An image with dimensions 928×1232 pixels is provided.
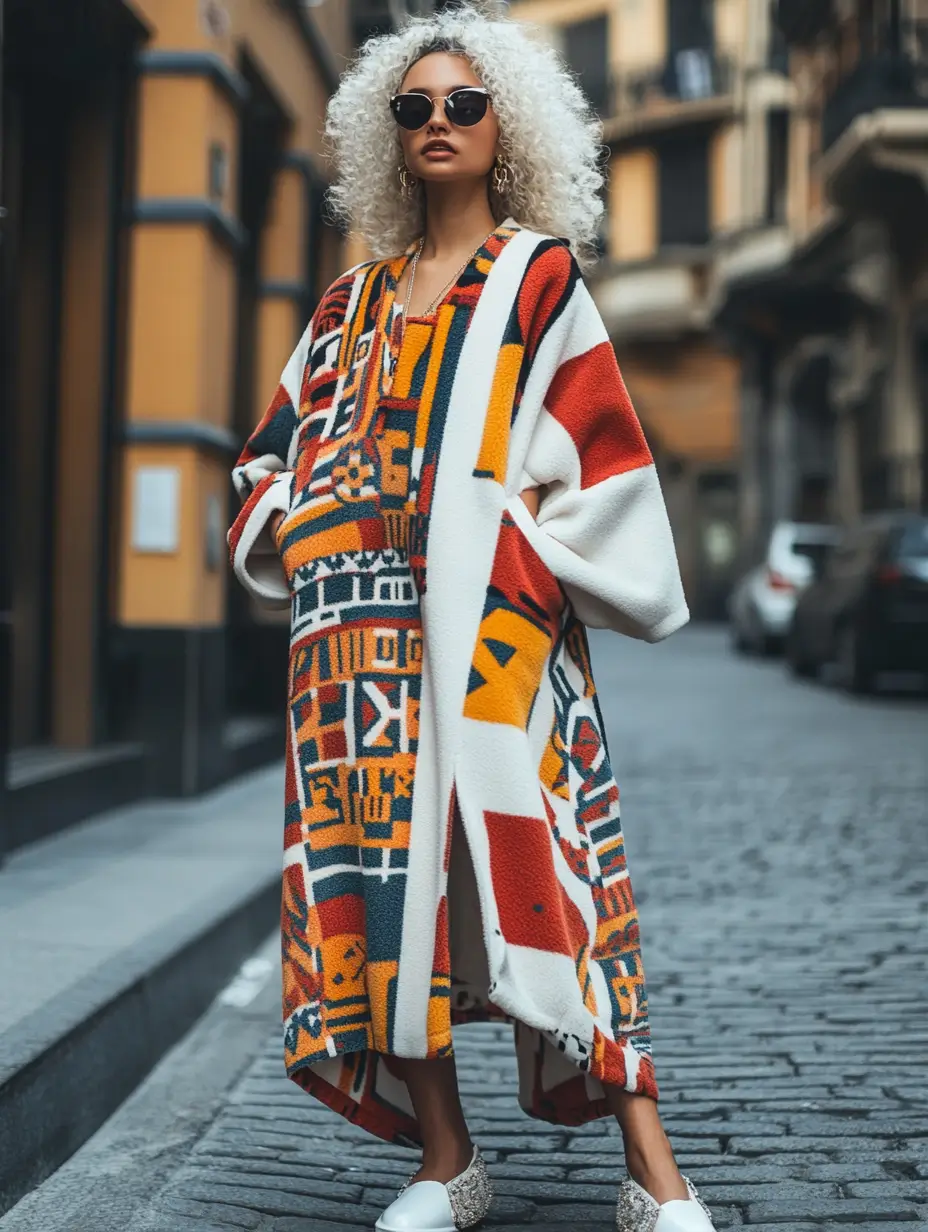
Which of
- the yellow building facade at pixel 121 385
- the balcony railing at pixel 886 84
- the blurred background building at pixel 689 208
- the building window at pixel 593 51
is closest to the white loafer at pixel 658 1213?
the yellow building facade at pixel 121 385

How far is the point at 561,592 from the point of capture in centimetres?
274

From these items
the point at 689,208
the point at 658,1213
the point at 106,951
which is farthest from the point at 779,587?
the point at 658,1213

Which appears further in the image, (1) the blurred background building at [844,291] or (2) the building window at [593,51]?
(2) the building window at [593,51]

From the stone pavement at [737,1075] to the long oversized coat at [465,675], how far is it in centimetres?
42

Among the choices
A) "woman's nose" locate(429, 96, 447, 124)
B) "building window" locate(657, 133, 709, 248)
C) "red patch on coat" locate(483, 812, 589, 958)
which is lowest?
"red patch on coat" locate(483, 812, 589, 958)

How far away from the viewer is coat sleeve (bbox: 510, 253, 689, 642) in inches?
108

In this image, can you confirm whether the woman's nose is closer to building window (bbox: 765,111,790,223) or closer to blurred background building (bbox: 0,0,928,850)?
blurred background building (bbox: 0,0,928,850)

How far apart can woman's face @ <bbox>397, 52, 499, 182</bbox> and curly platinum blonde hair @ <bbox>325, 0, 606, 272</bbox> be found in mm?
31

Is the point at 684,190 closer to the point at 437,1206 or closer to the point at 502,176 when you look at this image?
the point at 502,176

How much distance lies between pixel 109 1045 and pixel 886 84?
724 inches

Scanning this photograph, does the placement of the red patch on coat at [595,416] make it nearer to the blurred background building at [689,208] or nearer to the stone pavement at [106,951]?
the stone pavement at [106,951]

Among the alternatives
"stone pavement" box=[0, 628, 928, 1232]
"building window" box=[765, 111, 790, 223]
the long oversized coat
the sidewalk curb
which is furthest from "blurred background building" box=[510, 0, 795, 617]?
the long oversized coat

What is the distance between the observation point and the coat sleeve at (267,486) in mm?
2854

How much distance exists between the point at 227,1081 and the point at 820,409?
29.2m
